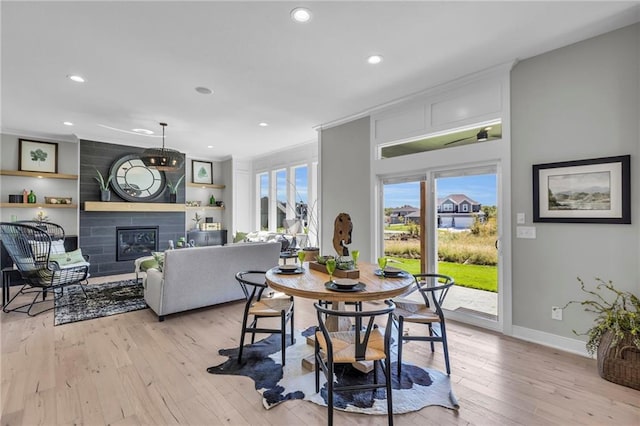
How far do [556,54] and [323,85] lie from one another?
230 cm

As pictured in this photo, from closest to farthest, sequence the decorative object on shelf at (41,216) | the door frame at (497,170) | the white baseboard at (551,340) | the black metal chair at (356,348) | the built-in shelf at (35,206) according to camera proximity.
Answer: the black metal chair at (356,348) → the white baseboard at (551,340) → the door frame at (497,170) → the built-in shelf at (35,206) → the decorative object on shelf at (41,216)

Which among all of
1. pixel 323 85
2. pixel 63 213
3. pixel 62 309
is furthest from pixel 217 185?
pixel 323 85

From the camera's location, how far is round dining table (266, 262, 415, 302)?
6.40 feet

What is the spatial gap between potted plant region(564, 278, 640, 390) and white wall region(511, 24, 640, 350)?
159 millimetres

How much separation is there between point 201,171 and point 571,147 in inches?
302

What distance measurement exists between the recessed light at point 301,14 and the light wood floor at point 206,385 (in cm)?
279

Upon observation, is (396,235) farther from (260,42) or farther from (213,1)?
(213,1)

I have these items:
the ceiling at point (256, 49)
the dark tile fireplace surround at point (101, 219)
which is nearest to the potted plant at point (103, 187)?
the dark tile fireplace surround at point (101, 219)

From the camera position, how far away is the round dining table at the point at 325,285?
6.40ft

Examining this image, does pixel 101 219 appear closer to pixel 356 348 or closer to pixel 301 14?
pixel 301 14

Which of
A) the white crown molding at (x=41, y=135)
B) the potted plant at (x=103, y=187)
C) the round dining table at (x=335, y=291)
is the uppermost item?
the white crown molding at (x=41, y=135)

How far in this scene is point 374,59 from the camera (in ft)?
9.74

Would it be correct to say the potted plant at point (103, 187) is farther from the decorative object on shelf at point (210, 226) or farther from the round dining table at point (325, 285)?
the round dining table at point (325, 285)

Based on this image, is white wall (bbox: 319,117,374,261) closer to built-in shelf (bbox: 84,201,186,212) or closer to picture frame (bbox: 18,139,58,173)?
built-in shelf (bbox: 84,201,186,212)
